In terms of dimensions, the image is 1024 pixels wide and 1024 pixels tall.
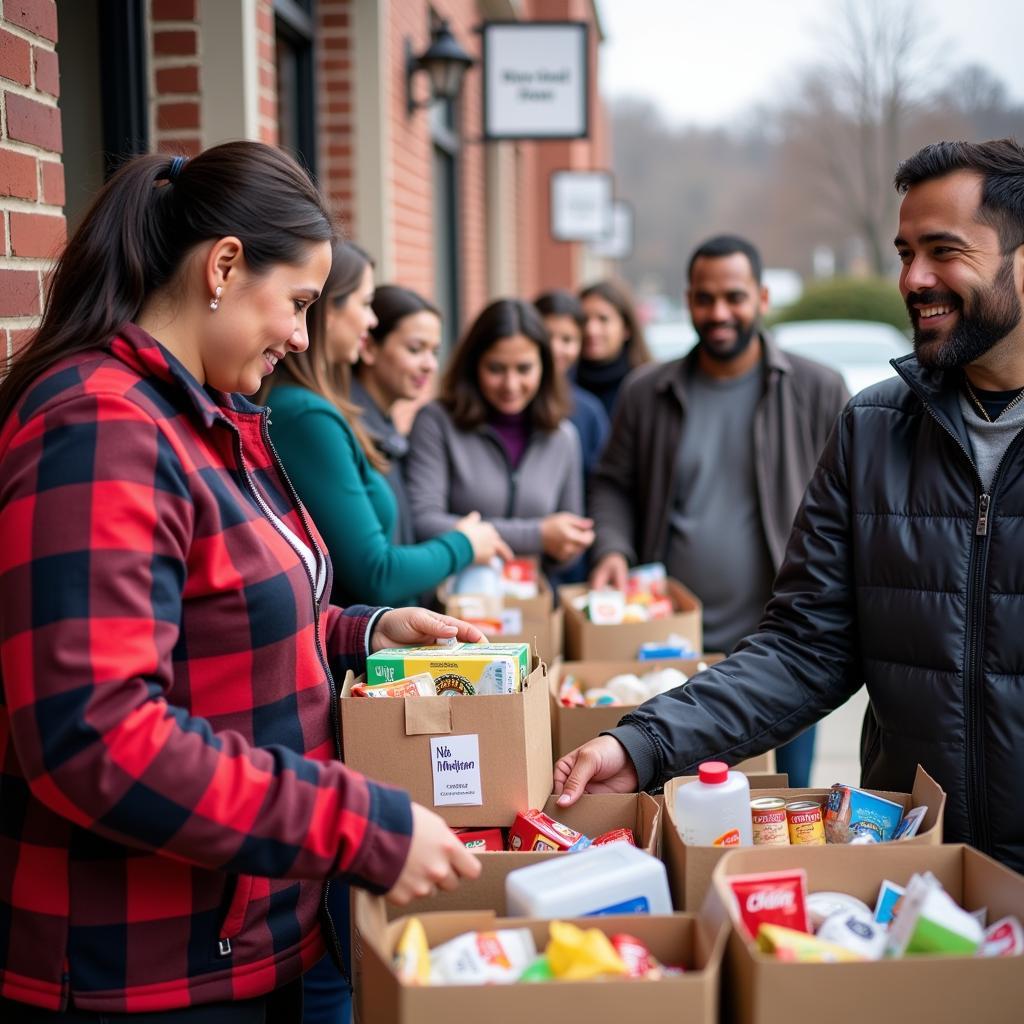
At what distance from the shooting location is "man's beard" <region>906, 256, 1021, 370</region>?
2182mm

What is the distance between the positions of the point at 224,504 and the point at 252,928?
2.10 ft

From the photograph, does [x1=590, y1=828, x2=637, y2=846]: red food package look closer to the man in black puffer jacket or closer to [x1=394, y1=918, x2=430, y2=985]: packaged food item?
the man in black puffer jacket

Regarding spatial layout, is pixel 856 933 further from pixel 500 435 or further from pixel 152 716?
pixel 500 435

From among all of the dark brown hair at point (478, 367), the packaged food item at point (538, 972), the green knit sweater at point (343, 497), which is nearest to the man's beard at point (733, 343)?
the dark brown hair at point (478, 367)

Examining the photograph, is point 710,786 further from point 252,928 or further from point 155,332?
point 155,332

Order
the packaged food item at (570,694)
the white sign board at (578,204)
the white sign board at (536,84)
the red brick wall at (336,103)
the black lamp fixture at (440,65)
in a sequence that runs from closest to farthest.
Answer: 1. the packaged food item at (570,694)
2. the red brick wall at (336,103)
3. the black lamp fixture at (440,65)
4. the white sign board at (536,84)
5. the white sign board at (578,204)

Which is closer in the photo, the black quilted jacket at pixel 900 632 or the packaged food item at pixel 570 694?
the black quilted jacket at pixel 900 632

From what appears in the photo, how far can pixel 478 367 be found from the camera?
187 inches

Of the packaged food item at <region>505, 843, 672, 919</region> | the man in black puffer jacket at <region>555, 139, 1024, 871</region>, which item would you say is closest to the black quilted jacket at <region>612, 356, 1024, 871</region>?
the man in black puffer jacket at <region>555, 139, 1024, 871</region>

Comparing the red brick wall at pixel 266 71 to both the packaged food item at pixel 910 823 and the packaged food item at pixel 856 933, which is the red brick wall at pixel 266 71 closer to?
the packaged food item at pixel 910 823

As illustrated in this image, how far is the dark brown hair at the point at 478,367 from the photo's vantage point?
4695 millimetres

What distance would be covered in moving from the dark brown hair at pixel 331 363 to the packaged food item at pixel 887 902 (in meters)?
1.86

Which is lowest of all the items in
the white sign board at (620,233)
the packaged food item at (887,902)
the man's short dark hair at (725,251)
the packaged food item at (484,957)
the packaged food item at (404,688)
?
the packaged food item at (887,902)

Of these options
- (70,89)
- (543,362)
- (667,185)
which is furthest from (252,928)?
(667,185)
